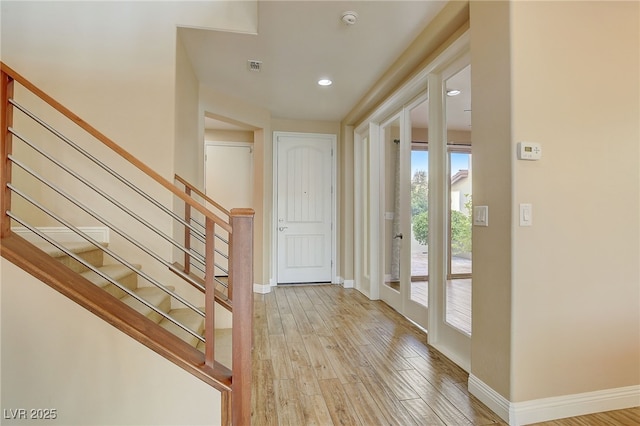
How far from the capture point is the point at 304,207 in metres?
4.98

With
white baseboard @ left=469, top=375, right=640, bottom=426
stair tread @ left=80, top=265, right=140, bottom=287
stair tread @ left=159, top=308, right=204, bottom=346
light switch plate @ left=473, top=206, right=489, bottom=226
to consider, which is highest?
light switch plate @ left=473, top=206, right=489, bottom=226

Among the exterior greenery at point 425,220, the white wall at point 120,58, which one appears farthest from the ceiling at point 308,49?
the exterior greenery at point 425,220

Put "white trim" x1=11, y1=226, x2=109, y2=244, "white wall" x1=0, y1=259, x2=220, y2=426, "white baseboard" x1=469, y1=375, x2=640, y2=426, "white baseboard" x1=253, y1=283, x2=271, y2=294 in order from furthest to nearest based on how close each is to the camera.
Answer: "white baseboard" x1=253, y1=283, x2=271, y2=294 < "white trim" x1=11, y1=226, x2=109, y2=244 < "white baseboard" x1=469, y1=375, x2=640, y2=426 < "white wall" x1=0, y1=259, x2=220, y2=426

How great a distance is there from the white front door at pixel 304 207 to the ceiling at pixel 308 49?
0.97m

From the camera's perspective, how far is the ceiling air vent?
311 cm

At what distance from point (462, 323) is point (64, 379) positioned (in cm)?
244

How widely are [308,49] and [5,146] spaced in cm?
226

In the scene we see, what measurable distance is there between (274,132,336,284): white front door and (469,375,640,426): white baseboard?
3291 mm

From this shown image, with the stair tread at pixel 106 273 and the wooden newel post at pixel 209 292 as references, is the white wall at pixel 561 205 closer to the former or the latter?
the wooden newel post at pixel 209 292

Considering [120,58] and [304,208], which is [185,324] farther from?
[304,208]

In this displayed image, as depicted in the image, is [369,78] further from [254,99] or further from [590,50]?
[590,50]

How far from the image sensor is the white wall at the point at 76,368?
141 cm

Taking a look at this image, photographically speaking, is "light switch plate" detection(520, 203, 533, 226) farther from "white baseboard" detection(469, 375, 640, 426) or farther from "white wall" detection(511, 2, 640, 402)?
"white baseboard" detection(469, 375, 640, 426)

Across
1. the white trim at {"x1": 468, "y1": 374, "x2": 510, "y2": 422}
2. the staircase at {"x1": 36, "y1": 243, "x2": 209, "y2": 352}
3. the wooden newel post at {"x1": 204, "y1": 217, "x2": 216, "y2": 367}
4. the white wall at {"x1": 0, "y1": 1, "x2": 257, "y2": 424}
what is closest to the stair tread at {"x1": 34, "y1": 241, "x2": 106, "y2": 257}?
the staircase at {"x1": 36, "y1": 243, "x2": 209, "y2": 352}
